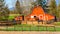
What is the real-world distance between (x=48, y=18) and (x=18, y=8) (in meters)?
28.7

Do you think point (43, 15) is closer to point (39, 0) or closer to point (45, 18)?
point (45, 18)

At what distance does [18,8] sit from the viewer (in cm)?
7988

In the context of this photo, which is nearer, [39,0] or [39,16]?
[39,16]

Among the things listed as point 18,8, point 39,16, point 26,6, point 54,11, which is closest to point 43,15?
point 39,16

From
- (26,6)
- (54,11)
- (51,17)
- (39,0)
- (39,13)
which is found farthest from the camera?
(39,0)

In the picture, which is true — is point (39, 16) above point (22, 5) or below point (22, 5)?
below

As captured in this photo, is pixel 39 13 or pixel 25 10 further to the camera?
pixel 25 10

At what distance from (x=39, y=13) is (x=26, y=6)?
18.9m

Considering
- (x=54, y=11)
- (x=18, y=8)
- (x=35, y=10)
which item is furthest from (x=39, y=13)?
(x=18, y=8)

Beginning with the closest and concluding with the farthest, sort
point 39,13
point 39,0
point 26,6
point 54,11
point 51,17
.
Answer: point 51,17 < point 39,13 < point 54,11 < point 26,6 < point 39,0

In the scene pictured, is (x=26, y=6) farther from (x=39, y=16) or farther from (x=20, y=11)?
(x=39, y=16)

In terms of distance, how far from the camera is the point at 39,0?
8819 cm

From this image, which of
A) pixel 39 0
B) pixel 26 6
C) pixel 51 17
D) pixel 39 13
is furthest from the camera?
pixel 39 0

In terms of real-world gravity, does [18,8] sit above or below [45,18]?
above
